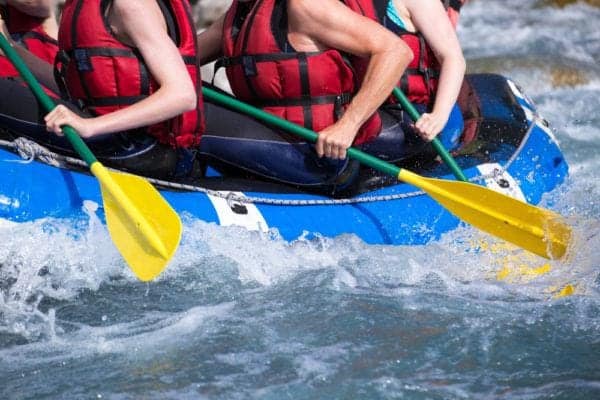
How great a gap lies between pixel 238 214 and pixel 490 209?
88 cm

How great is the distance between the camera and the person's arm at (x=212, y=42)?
4.17m

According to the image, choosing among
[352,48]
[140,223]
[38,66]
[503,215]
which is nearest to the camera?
[140,223]

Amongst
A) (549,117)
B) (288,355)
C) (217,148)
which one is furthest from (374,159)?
(549,117)

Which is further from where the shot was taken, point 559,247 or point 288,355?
point 559,247

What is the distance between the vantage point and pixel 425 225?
409cm

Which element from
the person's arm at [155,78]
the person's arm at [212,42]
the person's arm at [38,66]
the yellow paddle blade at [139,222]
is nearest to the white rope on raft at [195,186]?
the person's arm at [155,78]

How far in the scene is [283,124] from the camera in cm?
376

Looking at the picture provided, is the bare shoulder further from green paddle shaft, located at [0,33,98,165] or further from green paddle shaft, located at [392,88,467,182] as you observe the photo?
Answer: green paddle shaft, located at [392,88,467,182]

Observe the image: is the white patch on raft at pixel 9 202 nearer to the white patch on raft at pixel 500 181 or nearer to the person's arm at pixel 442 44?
the person's arm at pixel 442 44

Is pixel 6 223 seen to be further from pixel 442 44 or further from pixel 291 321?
pixel 442 44

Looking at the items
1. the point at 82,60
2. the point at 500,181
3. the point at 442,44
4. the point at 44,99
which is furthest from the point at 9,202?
the point at 500,181

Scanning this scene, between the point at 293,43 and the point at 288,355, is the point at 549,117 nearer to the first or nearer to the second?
the point at 293,43

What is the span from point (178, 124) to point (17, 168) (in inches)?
21.3

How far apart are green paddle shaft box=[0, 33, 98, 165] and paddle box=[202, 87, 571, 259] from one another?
2.10 feet
